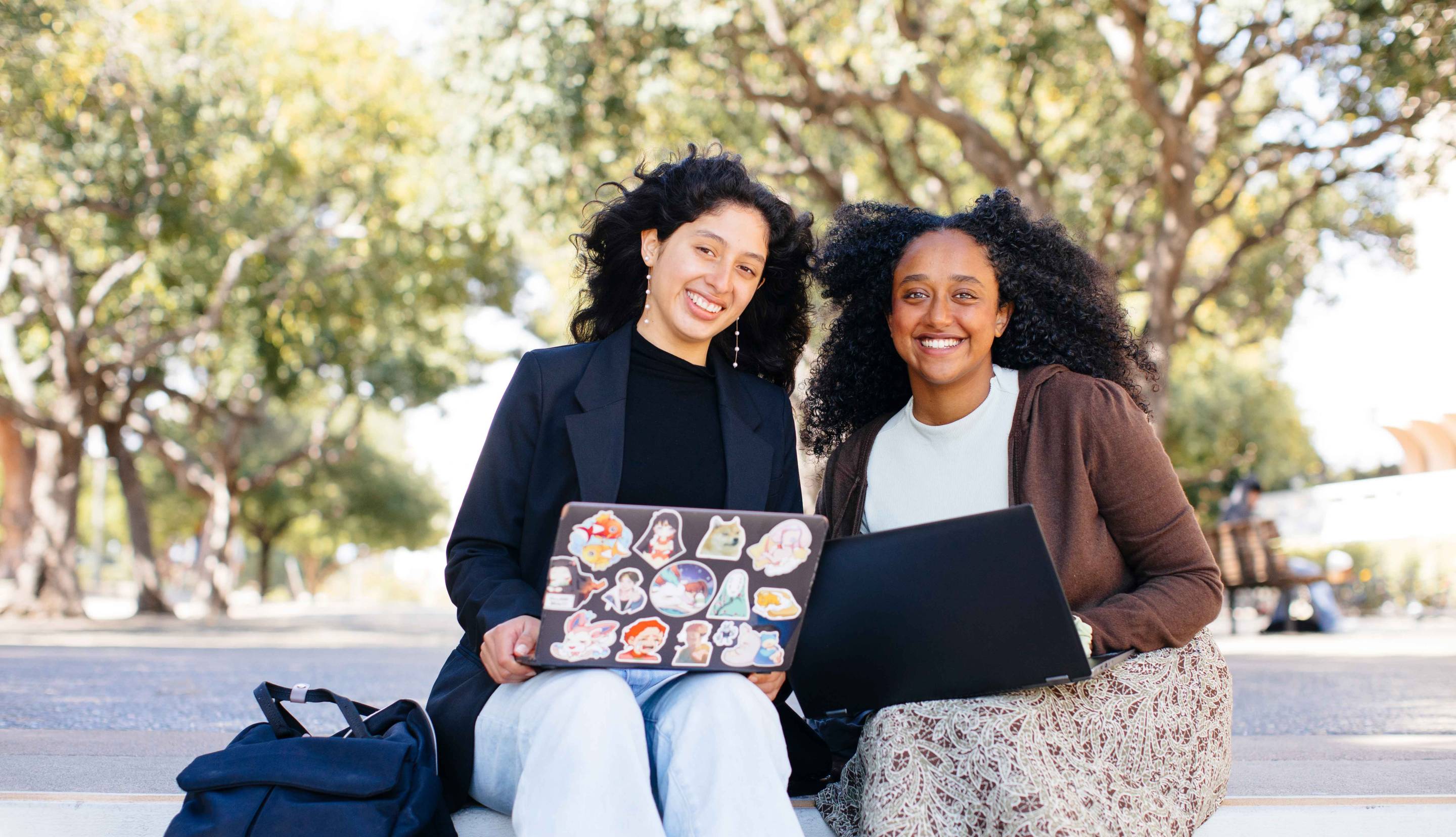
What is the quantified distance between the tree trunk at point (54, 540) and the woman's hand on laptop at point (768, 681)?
1562cm

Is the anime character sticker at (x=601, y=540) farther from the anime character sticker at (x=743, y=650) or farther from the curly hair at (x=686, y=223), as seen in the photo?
the curly hair at (x=686, y=223)

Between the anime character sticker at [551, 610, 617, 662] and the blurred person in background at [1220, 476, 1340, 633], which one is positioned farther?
the blurred person in background at [1220, 476, 1340, 633]

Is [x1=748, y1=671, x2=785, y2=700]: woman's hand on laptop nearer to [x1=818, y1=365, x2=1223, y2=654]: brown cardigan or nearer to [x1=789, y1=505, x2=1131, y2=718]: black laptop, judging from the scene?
[x1=789, y1=505, x2=1131, y2=718]: black laptop

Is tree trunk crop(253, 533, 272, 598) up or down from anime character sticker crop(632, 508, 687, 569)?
down

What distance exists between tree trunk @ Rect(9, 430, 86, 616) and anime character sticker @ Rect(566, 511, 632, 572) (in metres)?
15.7

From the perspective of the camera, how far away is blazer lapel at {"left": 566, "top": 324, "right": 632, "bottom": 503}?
2.66m

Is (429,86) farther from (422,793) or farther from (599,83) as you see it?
(422,793)

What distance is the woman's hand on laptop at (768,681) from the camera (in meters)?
2.38

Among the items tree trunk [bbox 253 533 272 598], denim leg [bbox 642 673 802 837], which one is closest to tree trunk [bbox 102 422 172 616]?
tree trunk [bbox 253 533 272 598]

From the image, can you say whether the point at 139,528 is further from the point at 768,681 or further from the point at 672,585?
the point at 672,585

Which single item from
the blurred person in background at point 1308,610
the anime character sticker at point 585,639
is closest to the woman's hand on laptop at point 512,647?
the anime character sticker at point 585,639

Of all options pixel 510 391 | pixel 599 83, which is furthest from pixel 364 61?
pixel 510 391

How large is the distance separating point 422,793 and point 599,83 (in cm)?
828

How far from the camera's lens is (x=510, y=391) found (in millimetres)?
2777
